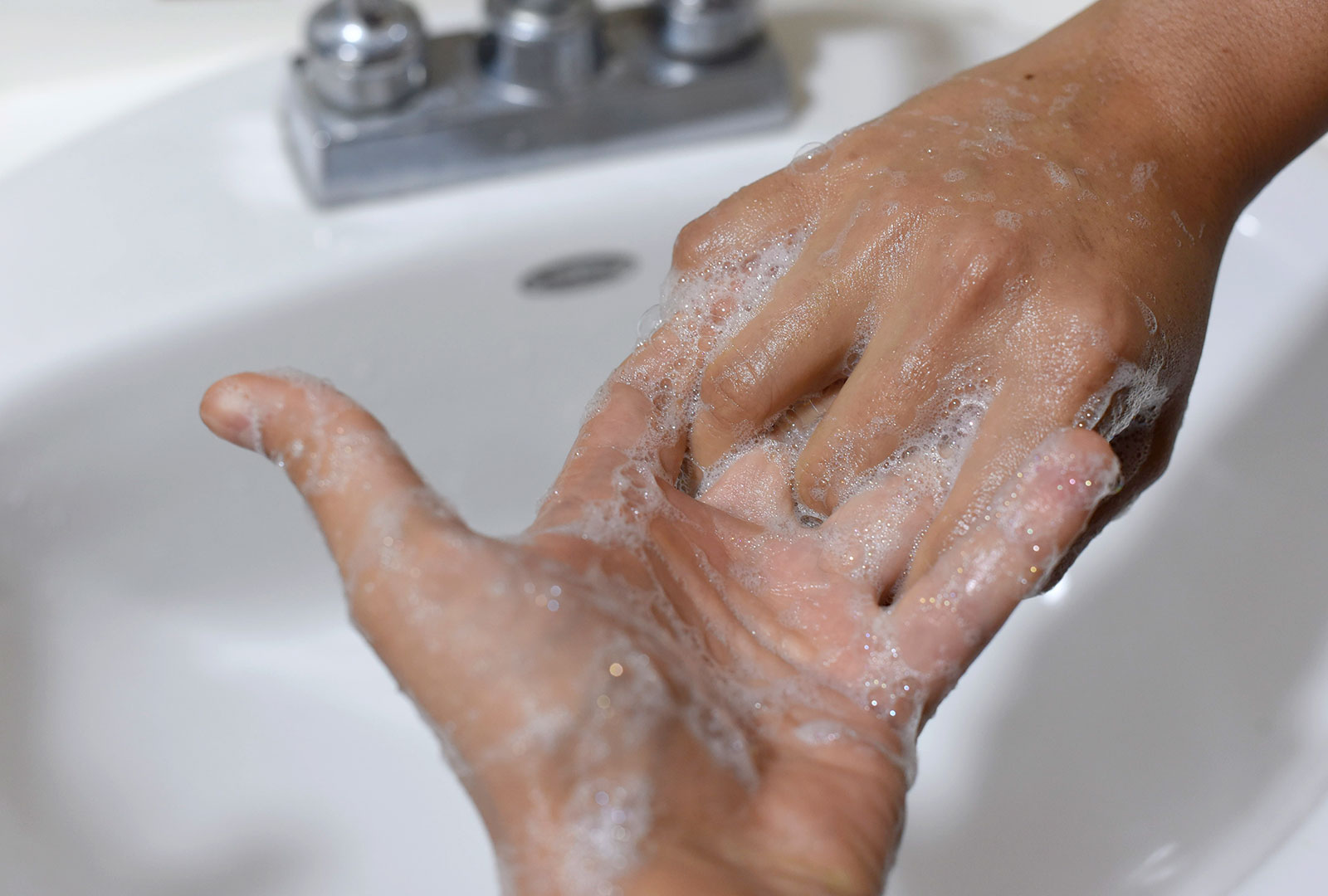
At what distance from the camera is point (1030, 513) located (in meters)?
0.39

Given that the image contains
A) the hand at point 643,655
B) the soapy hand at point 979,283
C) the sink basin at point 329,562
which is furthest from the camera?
the sink basin at point 329,562

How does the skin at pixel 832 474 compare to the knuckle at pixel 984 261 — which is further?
the knuckle at pixel 984 261

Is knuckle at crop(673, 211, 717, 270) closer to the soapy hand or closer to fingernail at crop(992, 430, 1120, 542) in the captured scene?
the soapy hand

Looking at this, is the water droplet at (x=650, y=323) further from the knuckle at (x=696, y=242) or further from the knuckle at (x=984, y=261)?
the knuckle at (x=984, y=261)

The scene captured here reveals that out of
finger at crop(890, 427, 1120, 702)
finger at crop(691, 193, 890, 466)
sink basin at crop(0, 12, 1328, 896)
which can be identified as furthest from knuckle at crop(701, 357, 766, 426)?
sink basin at crop(0, 12, 1328, 896)

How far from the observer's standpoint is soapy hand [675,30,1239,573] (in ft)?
1.55

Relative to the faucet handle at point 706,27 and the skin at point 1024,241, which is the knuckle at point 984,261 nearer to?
the skin at point 1024,241

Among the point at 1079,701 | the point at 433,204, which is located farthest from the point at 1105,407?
the point at 433,204

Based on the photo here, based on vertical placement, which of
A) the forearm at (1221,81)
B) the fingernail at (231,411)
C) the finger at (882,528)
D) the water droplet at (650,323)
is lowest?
the finger at (882,528)

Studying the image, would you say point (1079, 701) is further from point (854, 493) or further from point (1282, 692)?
point (854, 493)

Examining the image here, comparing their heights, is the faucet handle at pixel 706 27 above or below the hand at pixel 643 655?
above

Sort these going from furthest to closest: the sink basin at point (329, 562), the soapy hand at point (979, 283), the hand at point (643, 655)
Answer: the sink basin at point (329, 562)
the soapy hand at point (979, 283)
the hand at point (643, 655)

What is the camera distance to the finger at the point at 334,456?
1.20ft

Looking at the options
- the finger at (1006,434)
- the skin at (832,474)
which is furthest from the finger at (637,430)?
the finger at (1006,434)
